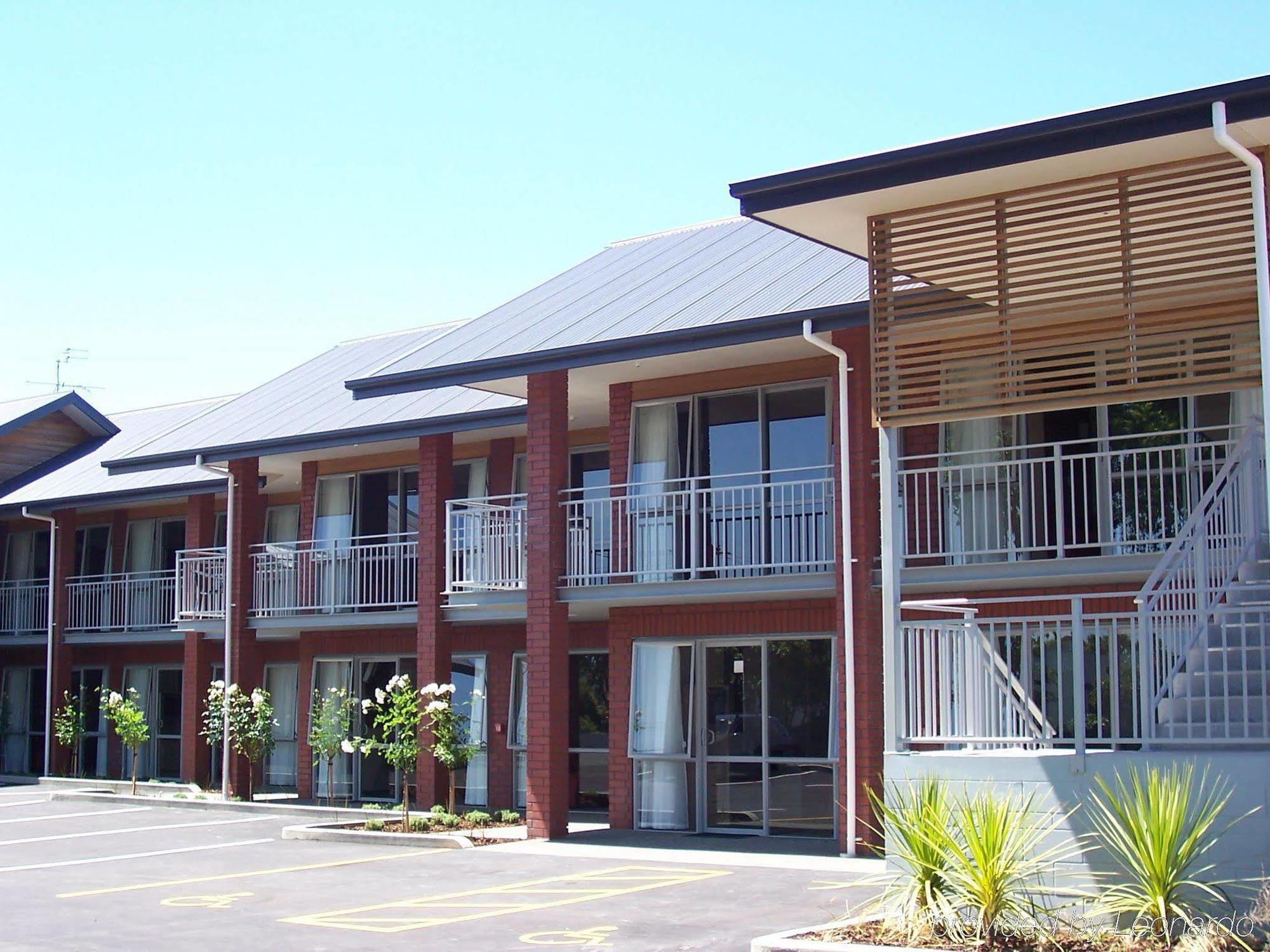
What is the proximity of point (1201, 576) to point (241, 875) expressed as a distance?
9796mm

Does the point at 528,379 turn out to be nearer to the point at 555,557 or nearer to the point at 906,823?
the point at 555,557

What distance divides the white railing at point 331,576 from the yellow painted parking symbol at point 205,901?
9.40 metres

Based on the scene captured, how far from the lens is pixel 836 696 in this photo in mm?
17688

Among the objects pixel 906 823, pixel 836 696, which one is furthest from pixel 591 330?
pixel 906 823

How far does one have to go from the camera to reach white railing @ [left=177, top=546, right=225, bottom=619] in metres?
25.3

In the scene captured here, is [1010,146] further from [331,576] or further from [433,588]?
[331,576]

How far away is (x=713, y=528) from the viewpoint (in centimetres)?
1909

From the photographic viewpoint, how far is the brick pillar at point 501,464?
2353cm

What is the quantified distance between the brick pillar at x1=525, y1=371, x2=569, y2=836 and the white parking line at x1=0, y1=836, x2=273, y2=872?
3.58 meters

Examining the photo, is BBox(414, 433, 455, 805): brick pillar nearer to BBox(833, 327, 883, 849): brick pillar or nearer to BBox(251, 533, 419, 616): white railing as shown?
BBox(251, 533, 419, 616): white railing

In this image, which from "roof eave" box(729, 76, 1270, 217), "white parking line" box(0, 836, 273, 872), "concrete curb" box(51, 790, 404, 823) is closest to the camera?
"roof eave" box(729, 76, 1270, 217)

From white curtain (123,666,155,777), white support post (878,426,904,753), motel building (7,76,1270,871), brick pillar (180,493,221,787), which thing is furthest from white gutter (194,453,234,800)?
white support post (878,426,904,753)

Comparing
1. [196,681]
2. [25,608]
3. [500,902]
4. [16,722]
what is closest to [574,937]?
[500,902]

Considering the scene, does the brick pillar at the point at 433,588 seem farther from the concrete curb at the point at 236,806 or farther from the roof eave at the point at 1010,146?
the roof eave at the point at 1010,146
